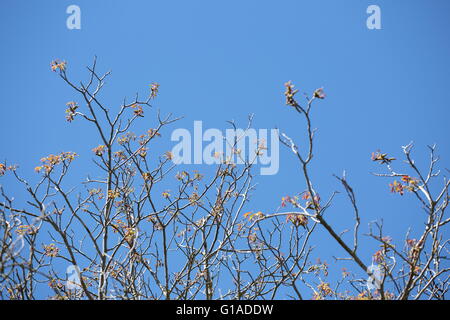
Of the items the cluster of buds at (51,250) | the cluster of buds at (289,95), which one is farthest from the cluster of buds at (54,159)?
the cluster of buds at (289,95)

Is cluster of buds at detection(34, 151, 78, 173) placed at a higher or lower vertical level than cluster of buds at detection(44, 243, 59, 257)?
higher

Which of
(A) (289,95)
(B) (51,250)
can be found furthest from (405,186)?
(B) (51,250)

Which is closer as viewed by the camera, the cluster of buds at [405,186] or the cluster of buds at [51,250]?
A: the cluster of buds at [405,186]

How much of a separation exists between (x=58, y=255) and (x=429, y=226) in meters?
3.63

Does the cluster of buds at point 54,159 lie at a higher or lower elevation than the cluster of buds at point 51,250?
higher

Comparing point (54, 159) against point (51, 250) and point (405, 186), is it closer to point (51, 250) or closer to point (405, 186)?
point (51, 250)

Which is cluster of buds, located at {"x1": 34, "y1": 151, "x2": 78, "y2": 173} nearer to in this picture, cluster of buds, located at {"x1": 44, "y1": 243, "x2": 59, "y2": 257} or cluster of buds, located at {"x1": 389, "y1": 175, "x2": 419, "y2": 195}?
cluster of buds, located at {"x1": 44, "y1": 243, "x2": 59, "y2": 257}

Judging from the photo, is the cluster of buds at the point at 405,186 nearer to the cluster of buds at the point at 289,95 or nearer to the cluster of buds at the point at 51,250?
the cluster of buds at the point at 289,95

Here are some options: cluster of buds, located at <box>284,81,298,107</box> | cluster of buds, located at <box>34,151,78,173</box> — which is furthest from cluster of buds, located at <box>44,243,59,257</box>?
cluster of buds, located at <box>284,81,298,107</box>

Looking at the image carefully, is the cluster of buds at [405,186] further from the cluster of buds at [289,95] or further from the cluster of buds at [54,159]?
the cluster of buds at [54,159]
